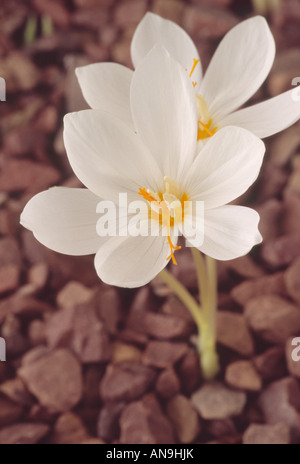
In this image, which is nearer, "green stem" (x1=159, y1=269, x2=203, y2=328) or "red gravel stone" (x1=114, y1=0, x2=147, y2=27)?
"green stem" (x1=159, y1=269, x2=203, y2=328)

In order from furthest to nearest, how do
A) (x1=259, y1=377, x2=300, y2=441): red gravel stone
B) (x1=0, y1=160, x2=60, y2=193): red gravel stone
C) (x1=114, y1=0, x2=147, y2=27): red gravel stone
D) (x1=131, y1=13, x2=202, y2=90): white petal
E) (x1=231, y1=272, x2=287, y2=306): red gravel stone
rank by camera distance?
(x1=114, y1=0, x2=147, y2=27): red gravel stone < (x1=0, y1=160, x2=60, y2=193): red gravel stone < (x1=231, y1=272, x2=287, y2=306): red gravel stone < (x1=259, y1=377, x2=300, y2=441): red gravel stone < (x1=131, y1=13, x2=202, y2=90): white petal

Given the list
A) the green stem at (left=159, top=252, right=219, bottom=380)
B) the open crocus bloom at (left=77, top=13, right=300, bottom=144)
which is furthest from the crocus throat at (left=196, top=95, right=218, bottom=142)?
the green stem at (left=159, top=252, right=219, bottom=380)

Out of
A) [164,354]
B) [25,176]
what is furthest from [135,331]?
[25,176]

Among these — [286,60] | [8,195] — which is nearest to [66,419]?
[8,195]

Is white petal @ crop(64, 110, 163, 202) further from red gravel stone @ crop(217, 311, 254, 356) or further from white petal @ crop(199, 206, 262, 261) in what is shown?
red gravel stone @ crop(217, 311, 254, 356)

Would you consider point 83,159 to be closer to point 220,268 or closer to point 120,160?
point 120,160

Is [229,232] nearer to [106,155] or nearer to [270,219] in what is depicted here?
[106,155]
